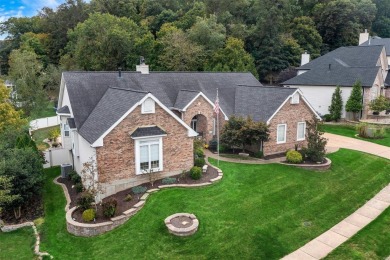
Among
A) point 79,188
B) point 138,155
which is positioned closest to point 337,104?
point 138,155

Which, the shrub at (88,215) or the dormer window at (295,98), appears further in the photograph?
the dormer window at (295,98)

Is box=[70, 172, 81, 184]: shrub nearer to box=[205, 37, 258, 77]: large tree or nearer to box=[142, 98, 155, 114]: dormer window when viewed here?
box=[142, 98, 155, 114]: dormer window

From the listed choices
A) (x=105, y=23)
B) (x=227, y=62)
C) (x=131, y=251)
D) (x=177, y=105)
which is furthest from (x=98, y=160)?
(x=105, y=23)

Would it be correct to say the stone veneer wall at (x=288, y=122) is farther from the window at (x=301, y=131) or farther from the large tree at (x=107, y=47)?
the large tree at (x=107, y=47)

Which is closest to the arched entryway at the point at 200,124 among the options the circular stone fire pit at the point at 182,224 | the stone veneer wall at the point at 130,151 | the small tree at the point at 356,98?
the stone veneer wall at the point at 130,151

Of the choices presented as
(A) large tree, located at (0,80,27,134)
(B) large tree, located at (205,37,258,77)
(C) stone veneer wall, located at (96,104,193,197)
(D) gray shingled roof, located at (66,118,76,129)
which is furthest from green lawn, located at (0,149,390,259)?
(B) large tree, located at (205,37,258,77)

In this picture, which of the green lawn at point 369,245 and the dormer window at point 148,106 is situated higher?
the dormer window at point 148,106
